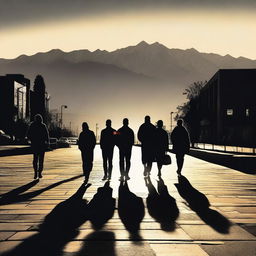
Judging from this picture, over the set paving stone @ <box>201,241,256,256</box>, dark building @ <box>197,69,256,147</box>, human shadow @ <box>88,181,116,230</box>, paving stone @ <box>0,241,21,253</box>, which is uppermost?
dark building @ <box>197,69,256,147</box>

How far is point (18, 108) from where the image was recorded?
10112 cm

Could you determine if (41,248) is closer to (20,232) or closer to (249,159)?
(20,232)

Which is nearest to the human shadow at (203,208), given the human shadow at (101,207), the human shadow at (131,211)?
the human shadow at (131,211)

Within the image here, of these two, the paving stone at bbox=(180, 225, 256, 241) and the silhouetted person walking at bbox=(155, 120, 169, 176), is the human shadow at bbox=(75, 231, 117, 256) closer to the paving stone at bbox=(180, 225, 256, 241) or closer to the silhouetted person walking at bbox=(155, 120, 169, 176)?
the paving stone at bbox=(180, 225, 256, 241)

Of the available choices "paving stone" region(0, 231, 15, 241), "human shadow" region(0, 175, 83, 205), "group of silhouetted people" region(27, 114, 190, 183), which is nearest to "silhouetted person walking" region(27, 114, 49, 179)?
"group of silhouetted people" region(27, 114, 190, 183)

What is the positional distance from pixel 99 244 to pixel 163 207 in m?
3.04

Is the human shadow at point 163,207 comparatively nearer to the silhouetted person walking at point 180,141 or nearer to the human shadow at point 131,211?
the human shadow at point 131,211

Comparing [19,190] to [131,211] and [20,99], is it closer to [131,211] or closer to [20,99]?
[131,211]

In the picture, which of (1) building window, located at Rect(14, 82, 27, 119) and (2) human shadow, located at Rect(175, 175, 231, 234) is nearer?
(2) human shadow, located at Rect(175, 175, 231, 234)

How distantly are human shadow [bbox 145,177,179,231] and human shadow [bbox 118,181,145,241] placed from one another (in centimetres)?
18

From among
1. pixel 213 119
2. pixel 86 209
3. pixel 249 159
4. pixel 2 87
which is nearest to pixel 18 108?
pixel 2 87

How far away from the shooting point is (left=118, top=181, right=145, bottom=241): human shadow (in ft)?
21.0

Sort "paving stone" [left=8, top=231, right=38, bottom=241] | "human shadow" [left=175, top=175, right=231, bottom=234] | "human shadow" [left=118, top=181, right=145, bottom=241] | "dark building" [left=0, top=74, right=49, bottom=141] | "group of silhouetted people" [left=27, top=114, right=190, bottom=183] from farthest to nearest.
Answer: "dark building" [left=0, top=74, right=49, bottom=141] → "group of silhouetted people" [left=27, top=114, right=190, bottom=183] → "human shadow" [left=175, top=175, right=231, bottom=234] → "human shadow" [left=118, top=181, right=145, bottom=241] → "paving stone" [left=8, top=231, right=38, bottom=241]

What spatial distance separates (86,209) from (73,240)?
2321 mm
